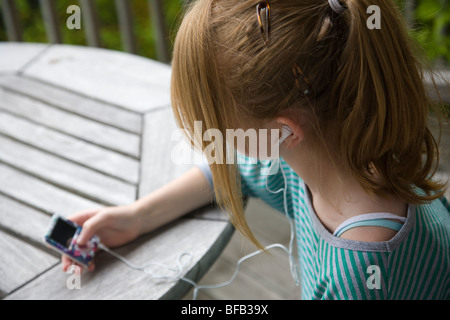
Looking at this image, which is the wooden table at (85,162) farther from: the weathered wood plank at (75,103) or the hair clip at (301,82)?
the hair clip at (301,82)

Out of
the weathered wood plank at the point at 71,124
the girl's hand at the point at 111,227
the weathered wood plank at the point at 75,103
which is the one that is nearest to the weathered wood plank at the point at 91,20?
the weathered wood plank at the point at 75,103

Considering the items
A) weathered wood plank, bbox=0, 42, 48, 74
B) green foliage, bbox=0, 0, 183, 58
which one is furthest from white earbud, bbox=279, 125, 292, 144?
green foliage, bbox=0, 0, 183, 58

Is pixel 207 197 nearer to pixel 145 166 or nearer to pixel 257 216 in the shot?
pixel 145 166

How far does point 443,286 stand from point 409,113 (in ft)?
1.38

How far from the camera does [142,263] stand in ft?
3.24

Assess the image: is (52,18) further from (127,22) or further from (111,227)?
(111,227)

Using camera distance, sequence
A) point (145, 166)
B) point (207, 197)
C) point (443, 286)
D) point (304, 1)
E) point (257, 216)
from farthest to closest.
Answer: point (257, 216) < point (145, 166) < point (207, 197) < point (443, 286) < point (304, 1)

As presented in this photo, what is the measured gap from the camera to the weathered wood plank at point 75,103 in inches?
55.3

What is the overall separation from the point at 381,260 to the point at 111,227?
21.8 inches

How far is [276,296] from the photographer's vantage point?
1.77 metres

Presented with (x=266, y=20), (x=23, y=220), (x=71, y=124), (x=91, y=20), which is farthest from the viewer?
(x=91, y=20)

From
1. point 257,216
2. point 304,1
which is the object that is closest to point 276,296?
point 257,216

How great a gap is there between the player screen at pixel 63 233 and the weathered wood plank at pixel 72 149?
0.69 feet

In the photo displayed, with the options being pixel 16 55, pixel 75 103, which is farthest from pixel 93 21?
pixel 75 103
